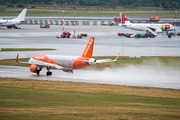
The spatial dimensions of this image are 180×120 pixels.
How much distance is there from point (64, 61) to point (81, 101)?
21.9 m

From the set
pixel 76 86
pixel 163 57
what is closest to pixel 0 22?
pixel 163 57

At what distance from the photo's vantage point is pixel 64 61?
60531 millimetres

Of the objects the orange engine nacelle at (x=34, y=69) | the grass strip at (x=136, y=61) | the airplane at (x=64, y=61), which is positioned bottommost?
the grass strip at (x=136, y=61)

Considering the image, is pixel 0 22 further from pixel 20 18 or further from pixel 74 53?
pixel 74 53

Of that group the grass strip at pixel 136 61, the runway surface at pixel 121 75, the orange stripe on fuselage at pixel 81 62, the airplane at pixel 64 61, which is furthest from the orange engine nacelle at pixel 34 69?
the grass strip at pixel 136 61

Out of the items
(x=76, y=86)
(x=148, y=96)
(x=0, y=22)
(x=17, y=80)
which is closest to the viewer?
(x=148, y=96)

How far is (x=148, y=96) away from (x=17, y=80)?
16.8m

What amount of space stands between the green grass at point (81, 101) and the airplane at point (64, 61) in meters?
6.24

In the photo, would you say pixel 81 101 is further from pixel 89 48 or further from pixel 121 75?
pixel 121 75

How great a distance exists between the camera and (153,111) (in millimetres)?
34531

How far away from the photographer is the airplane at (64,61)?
194 feet

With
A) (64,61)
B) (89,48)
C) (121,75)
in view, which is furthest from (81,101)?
(121,75)

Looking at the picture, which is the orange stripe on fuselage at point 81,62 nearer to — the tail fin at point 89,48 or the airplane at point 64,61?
the airplane at point 64,61

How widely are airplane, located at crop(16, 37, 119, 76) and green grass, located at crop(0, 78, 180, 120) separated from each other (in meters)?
6.24
